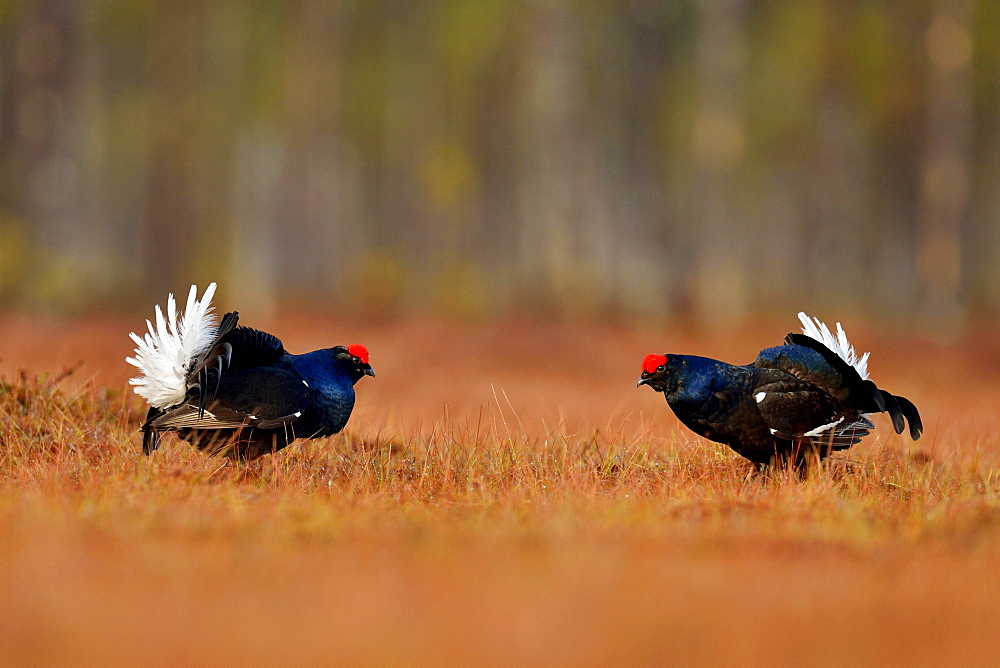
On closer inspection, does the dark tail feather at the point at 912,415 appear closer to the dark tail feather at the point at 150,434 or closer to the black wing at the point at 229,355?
the black wing at the point at 229,355

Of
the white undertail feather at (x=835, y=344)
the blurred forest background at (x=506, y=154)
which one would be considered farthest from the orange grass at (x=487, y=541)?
the blurred forest background at (x=506, y=154)

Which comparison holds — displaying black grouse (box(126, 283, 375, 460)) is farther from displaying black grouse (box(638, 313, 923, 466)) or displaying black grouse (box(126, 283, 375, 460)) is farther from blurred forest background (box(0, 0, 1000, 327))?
blurred forest background (box(0, 0, 1000, 327))

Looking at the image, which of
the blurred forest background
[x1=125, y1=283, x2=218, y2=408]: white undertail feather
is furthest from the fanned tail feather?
the blurred forest background

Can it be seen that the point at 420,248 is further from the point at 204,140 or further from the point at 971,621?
the point at 971,621

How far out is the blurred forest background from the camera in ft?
52.2

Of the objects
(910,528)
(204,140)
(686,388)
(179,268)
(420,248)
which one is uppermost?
(204,140)

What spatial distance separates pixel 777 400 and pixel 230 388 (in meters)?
3.13

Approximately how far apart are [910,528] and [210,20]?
66.9 ft

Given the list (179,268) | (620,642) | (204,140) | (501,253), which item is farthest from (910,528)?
(501,253)

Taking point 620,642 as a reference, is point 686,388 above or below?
above

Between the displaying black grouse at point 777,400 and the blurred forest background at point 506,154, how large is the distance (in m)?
10.2

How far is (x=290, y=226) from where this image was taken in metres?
32.7

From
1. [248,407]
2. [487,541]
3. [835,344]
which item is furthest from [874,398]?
[248,407]

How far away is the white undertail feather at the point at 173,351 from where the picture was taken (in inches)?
209
